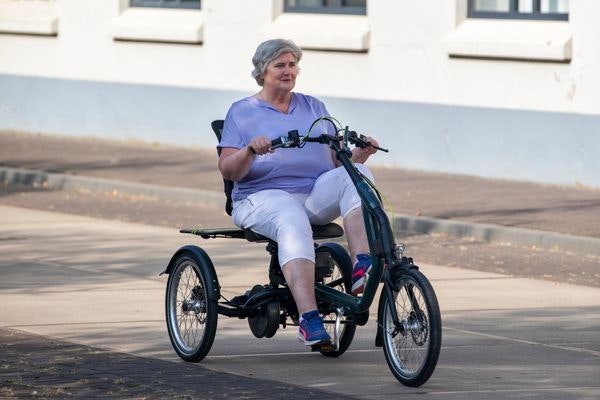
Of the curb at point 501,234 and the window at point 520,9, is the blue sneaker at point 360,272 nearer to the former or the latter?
the curb at point 501,234

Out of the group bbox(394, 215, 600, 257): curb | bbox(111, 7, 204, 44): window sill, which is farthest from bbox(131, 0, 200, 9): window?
bbox(394, 215, 600, 257): curb

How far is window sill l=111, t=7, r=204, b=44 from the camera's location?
67.6 feet

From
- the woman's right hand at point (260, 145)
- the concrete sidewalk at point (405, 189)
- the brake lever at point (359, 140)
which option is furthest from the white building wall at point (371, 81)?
the woman's right hand at point (260, 145)

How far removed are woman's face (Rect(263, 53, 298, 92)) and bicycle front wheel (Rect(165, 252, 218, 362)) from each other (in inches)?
35.0

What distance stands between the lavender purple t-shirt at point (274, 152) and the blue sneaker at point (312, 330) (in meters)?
0.75

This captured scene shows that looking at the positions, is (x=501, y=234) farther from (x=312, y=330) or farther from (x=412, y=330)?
(x=412, y=330)

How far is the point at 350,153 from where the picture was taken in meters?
7.54

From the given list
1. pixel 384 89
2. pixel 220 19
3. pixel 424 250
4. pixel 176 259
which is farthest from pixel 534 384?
pixel 220 19

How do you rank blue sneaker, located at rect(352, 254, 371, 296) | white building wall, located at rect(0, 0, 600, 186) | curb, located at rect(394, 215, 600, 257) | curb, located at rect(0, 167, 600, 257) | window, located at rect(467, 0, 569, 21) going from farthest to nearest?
window, located at rect(467, 0, 569, 21) < white building wall, located at rect(0, 0, 600, 186) < curb, located at rect(0, 167, 600, 257) < curb, located at rect(394, 215, 600, 257) < blue sneaker, located at rect(352, 254, 371, 296)

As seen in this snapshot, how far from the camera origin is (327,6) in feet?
62.4

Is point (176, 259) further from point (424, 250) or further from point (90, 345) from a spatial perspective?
point (424, 250)

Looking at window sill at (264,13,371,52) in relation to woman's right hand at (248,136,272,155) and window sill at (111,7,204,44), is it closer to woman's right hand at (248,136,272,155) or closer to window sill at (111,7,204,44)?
window sill at (111,7,204,44)

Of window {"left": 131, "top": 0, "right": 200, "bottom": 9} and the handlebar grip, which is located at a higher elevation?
window {"left": 131, "top": 0, "right": 200, "bottom": 9}

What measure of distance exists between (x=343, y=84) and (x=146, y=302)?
9.24 metres
